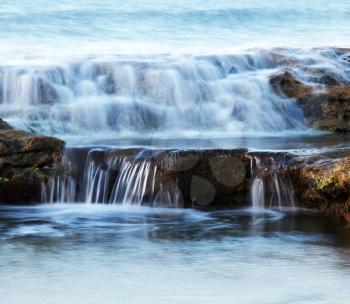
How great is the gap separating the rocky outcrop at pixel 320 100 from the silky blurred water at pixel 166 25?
6.90 metres

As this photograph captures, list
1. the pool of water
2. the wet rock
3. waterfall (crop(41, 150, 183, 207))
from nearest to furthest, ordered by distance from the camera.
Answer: the pool of water < the wet rock < waterfall (crop(41, 150, 183, 207))

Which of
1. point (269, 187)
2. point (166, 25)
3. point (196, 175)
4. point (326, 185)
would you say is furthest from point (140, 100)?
point (166, 25)

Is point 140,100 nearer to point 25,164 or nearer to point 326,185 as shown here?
point 25,164

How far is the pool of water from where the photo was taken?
7.89 metres

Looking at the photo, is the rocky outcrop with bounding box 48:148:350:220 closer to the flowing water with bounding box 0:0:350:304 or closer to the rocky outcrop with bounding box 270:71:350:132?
the flowing water with bounding box 0:0:350:304

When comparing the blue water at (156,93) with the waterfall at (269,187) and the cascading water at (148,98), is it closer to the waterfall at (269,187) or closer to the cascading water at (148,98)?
the cascading water at (148,98)

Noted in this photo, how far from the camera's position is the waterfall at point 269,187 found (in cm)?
1106

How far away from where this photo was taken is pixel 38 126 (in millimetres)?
15500

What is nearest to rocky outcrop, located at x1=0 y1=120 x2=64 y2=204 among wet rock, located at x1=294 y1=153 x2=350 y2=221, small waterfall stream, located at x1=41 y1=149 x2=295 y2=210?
small waterfall stream, located at x1=41 y1=149 x2=295 y2=210

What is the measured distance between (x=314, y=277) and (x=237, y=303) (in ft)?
3.35

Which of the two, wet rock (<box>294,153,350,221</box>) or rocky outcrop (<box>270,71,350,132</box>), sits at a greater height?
rocky outcrop (<box>270,71,350,132</box>)

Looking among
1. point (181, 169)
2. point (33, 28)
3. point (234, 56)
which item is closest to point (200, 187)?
point (181, 169)

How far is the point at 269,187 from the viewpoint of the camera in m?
11.1

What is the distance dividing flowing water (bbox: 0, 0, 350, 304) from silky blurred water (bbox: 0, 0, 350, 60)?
126 mm
